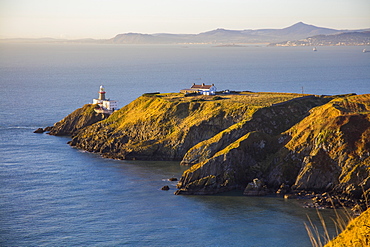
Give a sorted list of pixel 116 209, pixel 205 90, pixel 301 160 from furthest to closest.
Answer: pixel 205 90 < pixel 301 160 < pixel 116 209

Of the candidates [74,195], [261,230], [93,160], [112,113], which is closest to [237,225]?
[261,230]

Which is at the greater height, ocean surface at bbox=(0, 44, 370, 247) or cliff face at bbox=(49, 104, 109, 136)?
cliff face at bbox=(49, 104, 109, 136)

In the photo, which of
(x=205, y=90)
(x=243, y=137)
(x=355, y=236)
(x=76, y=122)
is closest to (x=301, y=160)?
(x=243, y=137)

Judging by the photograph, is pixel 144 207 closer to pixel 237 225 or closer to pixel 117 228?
pixel 117 228

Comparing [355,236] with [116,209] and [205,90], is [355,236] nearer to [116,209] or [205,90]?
[116,209]

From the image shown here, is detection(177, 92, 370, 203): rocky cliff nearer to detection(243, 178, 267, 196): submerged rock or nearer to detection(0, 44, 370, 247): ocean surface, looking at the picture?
detection(243, 178, 267, 196): submerged rock

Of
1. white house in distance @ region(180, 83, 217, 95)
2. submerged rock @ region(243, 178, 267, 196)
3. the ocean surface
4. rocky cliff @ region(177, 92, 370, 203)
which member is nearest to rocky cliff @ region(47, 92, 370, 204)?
rocky cliff @ region(177, 92, 370, 203)

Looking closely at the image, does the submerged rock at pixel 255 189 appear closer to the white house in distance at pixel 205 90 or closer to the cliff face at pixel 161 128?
the cliff face at pixel 161 128

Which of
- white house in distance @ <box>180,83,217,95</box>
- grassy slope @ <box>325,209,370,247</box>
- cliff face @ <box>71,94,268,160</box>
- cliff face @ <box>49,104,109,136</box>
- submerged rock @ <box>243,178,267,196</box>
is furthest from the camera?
white house in distance @ <box>180,83,217,95</box>
